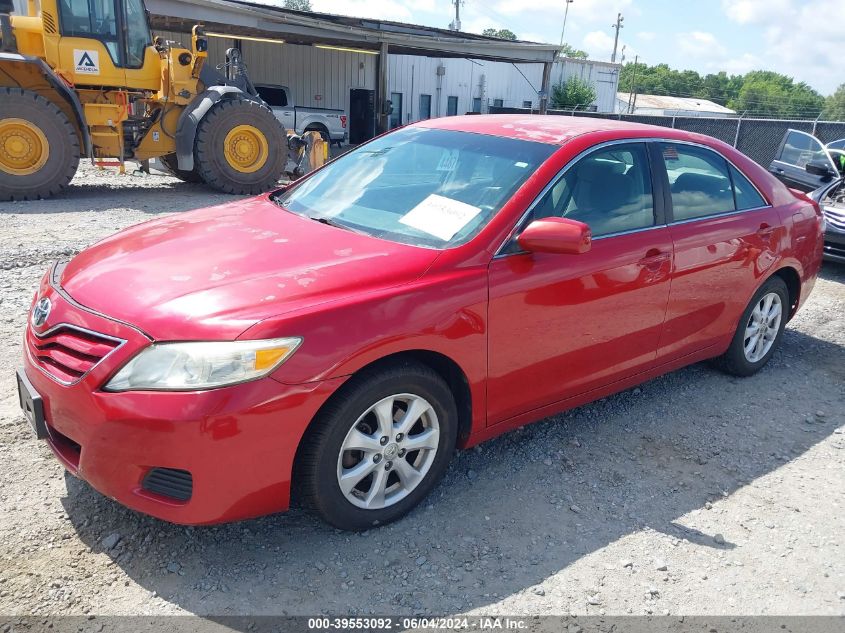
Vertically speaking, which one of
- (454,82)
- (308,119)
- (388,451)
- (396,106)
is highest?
(454,82)

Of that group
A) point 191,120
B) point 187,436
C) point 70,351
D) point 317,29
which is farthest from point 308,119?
point 187,436

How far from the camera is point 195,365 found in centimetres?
234

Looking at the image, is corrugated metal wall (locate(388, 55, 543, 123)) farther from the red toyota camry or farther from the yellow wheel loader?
the red toyota camry

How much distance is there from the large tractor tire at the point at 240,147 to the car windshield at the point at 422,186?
300 inches

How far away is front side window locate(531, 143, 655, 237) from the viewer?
3.34 metres

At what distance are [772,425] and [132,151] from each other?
10.1 metres

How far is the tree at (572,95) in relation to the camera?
1428 inches

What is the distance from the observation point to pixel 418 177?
3.54m

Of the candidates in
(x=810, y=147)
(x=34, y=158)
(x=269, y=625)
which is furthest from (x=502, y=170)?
(x=34, y=158)

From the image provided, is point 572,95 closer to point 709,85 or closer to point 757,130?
point 757,130

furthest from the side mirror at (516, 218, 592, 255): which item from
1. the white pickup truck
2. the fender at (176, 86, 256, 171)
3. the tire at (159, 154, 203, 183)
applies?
the white pickup truck

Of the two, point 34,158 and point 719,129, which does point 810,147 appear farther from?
point 34,158

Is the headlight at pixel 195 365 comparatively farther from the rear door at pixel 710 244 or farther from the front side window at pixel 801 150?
the front side window at pixel 801 150

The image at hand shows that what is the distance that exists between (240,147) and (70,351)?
9434 millimetres
